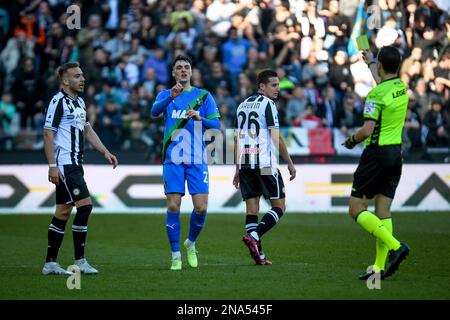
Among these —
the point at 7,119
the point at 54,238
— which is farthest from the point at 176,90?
the point at 7,119

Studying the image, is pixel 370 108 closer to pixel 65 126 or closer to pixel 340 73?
pixel 65 126

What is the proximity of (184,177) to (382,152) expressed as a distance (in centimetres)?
248

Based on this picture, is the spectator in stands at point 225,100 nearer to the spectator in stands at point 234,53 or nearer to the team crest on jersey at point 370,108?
the spectator in stands at point 234,53

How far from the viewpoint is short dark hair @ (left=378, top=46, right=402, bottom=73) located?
31.8 ft

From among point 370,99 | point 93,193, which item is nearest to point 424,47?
point 93,193

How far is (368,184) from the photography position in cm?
979

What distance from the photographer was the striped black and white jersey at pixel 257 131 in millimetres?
11617

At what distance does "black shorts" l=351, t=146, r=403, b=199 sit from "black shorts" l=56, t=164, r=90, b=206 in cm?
291

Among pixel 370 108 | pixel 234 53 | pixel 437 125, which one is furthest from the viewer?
pixel 234 53

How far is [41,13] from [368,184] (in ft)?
45.3

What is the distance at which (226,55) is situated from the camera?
21.8 metres

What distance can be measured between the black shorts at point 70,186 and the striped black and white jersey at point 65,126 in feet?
0.29

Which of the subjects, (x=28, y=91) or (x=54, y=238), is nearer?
(x=54, y=238)

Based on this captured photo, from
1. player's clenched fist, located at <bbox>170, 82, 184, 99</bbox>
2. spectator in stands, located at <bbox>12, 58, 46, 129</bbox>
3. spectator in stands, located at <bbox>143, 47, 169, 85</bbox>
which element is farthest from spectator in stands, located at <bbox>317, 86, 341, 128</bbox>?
player's clenched fist, located at <bbox>170, 82, 184, 99</bbox>
